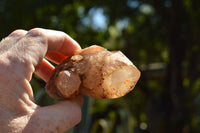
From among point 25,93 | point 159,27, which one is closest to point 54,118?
point 25,93

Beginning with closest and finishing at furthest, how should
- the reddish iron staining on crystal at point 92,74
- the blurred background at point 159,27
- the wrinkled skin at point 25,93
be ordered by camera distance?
the wrinkled skin at point 25,93 < the reddish iron staining on crystal at point 92,74 < the blurred background at point 159,27

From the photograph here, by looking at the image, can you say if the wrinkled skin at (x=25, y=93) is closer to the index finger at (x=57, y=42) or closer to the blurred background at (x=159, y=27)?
the index finger at (x=57, y=42)

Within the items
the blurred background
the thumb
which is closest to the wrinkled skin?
the thumb

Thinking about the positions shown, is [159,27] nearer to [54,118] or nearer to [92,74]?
[92,74]

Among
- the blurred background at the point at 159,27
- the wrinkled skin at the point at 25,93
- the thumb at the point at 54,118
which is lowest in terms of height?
the blurred background at the point at 159,27

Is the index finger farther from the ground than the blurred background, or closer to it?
farther from the ground

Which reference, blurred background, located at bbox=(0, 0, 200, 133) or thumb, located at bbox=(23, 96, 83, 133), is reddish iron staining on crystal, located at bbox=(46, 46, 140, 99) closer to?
thumb, located at bbox=(23, 96, 83, 133)

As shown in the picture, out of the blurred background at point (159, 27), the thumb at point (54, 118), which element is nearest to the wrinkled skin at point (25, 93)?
the thumb at point (54, 118)

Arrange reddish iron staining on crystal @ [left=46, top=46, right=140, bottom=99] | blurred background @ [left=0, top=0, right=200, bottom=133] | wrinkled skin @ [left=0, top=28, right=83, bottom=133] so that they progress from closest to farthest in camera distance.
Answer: wrinkled skin @ [left=0, top=28, right=83, bottom=133] < reddish iron staining on crystal @ [left=46, top=46, right=140, bottom=99] < blurred background @ [left=0, top=0, right=200, bottom=133]
